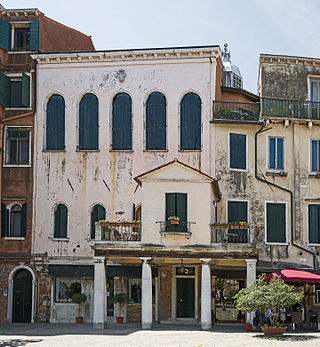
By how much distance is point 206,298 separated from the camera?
31312mm

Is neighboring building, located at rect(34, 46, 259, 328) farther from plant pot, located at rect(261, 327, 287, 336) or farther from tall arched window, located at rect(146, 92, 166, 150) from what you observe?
plant pot, located at rect(261, 327, 287, 336)

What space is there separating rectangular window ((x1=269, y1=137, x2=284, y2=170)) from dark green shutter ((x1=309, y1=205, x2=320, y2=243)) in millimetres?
2844

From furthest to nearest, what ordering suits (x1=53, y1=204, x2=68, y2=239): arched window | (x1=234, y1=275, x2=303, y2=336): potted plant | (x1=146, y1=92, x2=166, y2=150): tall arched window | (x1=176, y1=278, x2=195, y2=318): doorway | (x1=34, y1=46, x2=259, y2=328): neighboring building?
1. (x1=53, y1=204, x2=68, y2=239): arched window
2. (x1=146, y1=92, x2=166, y2=150): tall arched window
3. (x1=34, y1=46, x2=259, y2=328): neighboring building
4. (x1=176, y1=278, x2=195, y2=318): doorway
5. (x1=234, y1=275, x2=303, y2=336): potted plant

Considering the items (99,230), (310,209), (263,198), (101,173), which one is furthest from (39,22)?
(310,209)

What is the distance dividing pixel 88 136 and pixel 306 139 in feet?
39.3

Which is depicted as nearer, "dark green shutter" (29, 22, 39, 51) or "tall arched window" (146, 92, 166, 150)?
"tall arched window" (146, 92, 166, 150)

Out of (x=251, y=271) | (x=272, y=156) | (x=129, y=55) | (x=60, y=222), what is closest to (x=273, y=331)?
(x=251, y=271)

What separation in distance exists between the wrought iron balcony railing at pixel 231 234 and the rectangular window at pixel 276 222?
324 cm

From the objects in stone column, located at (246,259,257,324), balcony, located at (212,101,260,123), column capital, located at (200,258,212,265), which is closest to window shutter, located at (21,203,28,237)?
column capital, located at (200,258,212,265)

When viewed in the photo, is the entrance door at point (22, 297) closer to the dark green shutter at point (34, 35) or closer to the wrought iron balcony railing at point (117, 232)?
the wrought iron balcony railing at point (117, 232)

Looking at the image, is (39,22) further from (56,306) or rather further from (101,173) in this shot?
(56,306)

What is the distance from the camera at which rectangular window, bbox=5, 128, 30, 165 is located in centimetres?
3787

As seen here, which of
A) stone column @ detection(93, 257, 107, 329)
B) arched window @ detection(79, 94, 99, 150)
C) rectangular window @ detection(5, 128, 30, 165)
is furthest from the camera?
rectangular window @ detection(5, 128, 30, 165)

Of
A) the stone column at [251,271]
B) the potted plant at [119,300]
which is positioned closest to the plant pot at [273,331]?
the stone column at [251,271]
